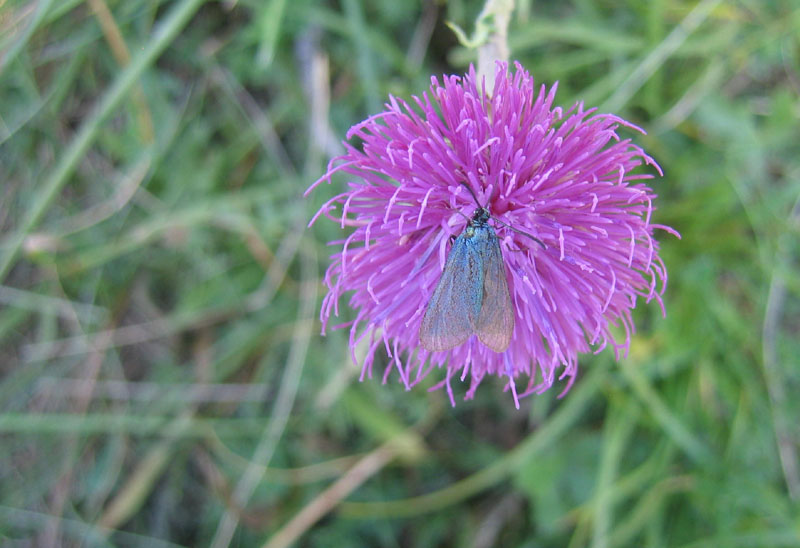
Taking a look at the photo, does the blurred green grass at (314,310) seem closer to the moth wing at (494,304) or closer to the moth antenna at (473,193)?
the moth antenna at (473,193)

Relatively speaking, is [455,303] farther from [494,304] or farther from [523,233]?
[523,233]

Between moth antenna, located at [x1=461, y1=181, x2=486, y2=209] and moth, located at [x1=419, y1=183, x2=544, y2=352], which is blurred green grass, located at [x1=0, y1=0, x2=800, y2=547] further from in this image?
moth, located at [x1=419, y1=183, x2=544, y2=352]

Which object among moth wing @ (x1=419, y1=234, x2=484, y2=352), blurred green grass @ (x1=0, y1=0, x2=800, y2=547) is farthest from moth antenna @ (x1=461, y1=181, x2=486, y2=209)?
blurred green grass @ (x1=0, y1=0, x2=800, y2=547)

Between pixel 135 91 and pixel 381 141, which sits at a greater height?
pixel 135 91

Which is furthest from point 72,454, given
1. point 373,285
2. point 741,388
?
point 741,388

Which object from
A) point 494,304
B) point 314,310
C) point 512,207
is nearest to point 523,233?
point 512,207

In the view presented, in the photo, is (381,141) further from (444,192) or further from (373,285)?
(373,285)
